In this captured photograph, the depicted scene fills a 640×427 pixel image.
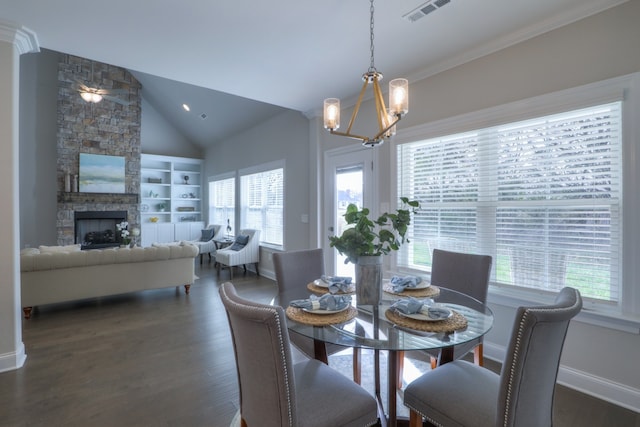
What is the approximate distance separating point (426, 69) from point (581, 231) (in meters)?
2.01

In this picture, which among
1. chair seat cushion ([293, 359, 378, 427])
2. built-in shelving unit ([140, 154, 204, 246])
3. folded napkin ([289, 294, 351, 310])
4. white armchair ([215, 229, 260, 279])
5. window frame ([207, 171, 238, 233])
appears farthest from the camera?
built-in shelving unit ([140, 154, 204, 246])

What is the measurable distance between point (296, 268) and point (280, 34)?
1929mm

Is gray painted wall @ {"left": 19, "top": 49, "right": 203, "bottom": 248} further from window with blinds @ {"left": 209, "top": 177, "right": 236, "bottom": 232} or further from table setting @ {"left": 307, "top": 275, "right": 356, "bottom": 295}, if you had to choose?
table setting @ {"left": 307, "top": 275, "right": 356, "bottom": 295}

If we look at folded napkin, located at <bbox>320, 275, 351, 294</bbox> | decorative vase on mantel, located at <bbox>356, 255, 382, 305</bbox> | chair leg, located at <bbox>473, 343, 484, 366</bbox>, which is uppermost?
decorative vase on mantel, located at <bbox>356, 255, 382, 305</bbox>

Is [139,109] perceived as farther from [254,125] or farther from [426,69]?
[426,69]

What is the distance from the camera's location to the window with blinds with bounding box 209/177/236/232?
7.48m

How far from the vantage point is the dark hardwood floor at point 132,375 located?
6.41ft

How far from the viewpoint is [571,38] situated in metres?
2.28

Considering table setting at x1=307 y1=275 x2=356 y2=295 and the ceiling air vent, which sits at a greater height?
the ceiling air vent

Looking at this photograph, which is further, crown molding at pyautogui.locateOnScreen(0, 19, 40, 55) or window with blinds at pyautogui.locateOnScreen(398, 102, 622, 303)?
crown molding at pyautogui.locateOnScreen(0, 19, 40, 55)

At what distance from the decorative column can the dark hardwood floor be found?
10.4 inches

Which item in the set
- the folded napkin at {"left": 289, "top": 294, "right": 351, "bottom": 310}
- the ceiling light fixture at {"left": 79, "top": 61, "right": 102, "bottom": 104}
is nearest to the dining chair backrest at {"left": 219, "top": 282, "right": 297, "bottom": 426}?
the folded napkin at {"left": 289, "top": 294, "right": 351, "bottom": 310}

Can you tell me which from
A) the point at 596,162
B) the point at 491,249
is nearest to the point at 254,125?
the point at 491,249

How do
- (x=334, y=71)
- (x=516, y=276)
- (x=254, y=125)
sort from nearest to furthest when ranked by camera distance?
(x=516, y=276)
(x=334, y=71)
(x=254, y=125)
